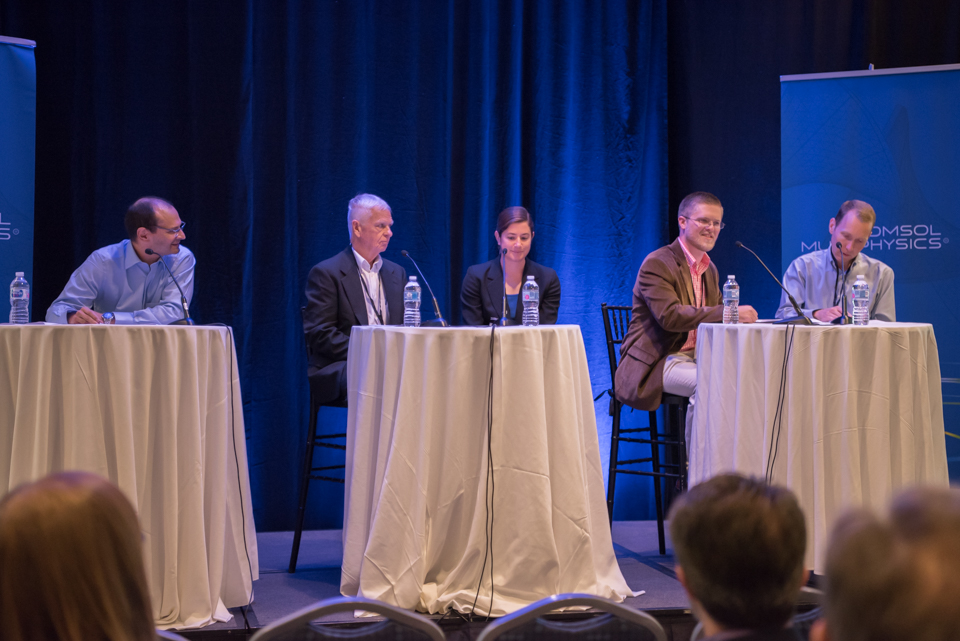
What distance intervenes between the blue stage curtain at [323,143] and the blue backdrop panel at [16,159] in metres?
0.33

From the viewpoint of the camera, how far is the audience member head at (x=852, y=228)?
4.18m

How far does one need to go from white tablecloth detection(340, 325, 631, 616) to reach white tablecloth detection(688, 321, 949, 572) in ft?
2.28

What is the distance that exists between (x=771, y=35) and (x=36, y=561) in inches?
199

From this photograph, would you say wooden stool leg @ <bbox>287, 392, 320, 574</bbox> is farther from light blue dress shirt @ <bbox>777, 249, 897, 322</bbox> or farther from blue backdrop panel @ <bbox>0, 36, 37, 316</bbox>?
light blue dress shirt @ <bbox>777, 249, 897, 322</bbox>

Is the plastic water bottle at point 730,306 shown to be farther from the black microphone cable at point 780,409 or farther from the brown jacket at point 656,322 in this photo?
the black microphone cable at point 780,409

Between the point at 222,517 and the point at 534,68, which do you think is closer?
the point at 222,517

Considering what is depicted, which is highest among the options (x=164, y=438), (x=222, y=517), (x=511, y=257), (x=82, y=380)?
(x=511, y=257)

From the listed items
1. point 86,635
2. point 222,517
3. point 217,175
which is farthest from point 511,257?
point 86,635

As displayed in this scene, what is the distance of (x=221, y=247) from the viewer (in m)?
4.43

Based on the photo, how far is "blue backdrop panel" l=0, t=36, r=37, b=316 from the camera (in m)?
3.83

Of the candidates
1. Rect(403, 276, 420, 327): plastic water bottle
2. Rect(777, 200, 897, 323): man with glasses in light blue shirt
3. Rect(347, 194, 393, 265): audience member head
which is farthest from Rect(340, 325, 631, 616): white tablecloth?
Rect(777, 200, 897, 323): man with glasses in light blue shirt

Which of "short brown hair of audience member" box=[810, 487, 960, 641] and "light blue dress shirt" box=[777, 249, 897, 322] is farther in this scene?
"light blue dress shirt" box=[777, 249, 897, 322]

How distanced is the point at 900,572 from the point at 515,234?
3.71 meters

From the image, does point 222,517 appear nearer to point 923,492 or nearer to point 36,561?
point 36,561
